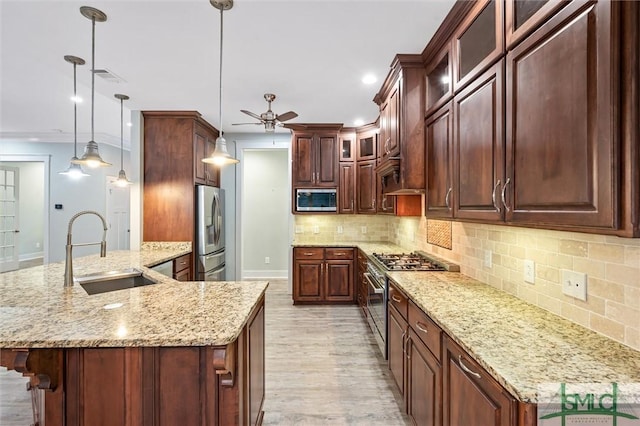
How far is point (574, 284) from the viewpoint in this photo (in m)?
1.44

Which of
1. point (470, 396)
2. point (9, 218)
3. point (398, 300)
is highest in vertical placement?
point (9, 218)

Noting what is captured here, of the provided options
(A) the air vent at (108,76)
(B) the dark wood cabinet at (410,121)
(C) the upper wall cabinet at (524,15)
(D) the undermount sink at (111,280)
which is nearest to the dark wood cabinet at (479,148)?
(C) the upper wall cabinet at (524,15)

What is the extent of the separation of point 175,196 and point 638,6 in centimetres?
433

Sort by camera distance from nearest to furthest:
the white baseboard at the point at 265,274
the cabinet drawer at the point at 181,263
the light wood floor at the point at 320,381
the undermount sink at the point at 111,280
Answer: the light wood floor at the point at 320,381
the undermount sink at the point at 111,280
the cabinet drawer at the point at 181,263
the white baseboard at the point at 265,274

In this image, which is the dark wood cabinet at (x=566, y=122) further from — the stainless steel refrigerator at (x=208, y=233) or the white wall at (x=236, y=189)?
the white wall at (x=236, y=189)

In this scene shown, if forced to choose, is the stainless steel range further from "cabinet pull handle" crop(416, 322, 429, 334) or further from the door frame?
the door frame

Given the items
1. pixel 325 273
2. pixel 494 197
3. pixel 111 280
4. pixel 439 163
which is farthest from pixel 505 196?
pixel 325 273

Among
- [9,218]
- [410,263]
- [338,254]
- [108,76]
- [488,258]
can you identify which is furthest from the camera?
[9,218]

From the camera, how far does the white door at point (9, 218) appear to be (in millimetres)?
6797

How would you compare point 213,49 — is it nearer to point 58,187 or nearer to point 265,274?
point 265,274

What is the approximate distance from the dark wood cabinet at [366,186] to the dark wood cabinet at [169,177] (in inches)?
91.5

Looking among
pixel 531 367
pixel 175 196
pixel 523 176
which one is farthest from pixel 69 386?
pixel 175 196

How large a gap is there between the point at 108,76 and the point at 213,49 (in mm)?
1270

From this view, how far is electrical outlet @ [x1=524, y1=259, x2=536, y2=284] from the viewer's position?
1.71 m
